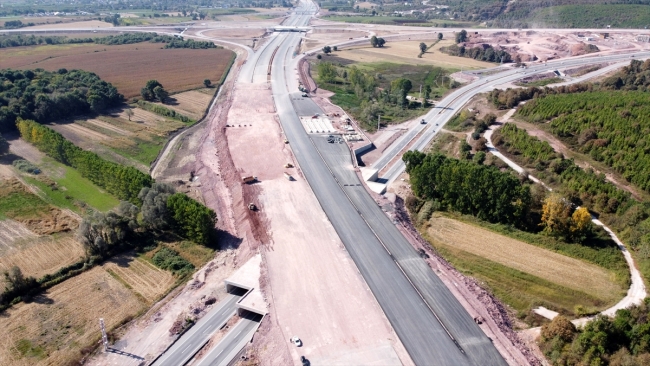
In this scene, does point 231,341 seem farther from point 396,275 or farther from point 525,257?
point 525,257

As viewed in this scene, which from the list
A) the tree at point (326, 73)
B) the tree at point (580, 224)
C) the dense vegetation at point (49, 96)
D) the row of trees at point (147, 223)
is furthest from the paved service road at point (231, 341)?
the tree at point (326, 73)

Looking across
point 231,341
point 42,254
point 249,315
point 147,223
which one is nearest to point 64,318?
point 42,254

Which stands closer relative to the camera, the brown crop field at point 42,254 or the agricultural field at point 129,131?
the brown crop field at point 42,254

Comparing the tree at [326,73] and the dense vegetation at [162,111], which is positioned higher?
the tree at [326,73]

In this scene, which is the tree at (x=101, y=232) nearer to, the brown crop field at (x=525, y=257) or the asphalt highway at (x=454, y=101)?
the asphalt highway at (x=454, y=101)

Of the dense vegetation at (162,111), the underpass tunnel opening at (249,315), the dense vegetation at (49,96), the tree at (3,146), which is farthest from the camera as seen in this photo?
the dense vegetation at (162,111)

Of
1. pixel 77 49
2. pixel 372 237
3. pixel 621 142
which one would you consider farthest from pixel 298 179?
pixel 77 49
